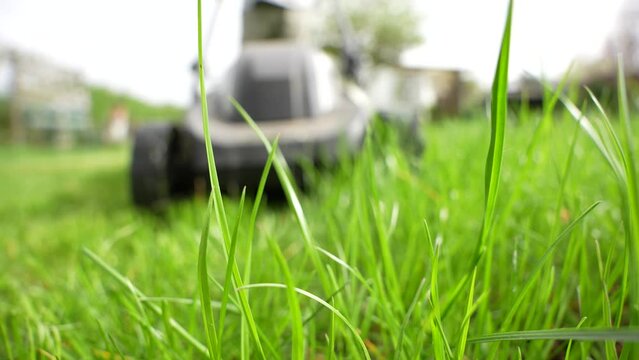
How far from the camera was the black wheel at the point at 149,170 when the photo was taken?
164cm

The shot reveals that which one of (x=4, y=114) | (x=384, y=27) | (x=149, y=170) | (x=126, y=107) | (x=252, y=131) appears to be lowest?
(x=149, y=170)

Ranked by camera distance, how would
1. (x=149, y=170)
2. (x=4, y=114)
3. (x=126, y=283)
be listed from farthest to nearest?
1. (x=4, y=114)
2. (x=149, y=170)
3. (x=126, y=283)

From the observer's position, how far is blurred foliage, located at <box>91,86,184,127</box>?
550 inches

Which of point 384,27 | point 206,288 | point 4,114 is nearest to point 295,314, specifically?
point 206,288

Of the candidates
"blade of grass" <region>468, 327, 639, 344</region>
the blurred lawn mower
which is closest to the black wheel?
the blurred lawn mower

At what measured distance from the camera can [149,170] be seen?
165 centimetres

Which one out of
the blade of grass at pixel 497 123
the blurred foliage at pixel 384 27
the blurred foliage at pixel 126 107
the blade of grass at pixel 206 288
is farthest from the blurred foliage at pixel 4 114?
the blade of grass at pixel 497 123

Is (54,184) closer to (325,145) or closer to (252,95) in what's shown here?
(252,95)

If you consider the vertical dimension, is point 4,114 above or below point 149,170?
above

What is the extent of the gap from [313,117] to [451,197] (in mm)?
1147

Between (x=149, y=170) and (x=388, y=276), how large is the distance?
4.53 feet

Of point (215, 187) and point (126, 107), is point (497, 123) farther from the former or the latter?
point (126, 107)

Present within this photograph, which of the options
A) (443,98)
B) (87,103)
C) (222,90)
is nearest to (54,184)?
(222,90)

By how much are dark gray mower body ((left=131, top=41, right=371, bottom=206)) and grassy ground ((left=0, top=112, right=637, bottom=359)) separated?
0.97ft
